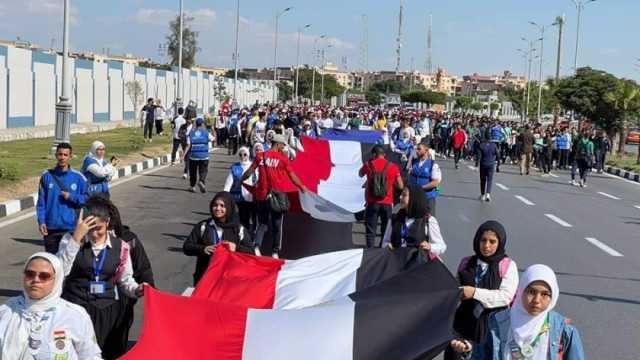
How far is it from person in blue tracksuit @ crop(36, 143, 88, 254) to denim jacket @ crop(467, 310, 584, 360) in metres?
5.38

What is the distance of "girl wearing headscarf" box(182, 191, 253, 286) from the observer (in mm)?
7305

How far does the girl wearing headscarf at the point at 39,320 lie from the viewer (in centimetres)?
431

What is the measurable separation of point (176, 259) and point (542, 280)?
26.9ft

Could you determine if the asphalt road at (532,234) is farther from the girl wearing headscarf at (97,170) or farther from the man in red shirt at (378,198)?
the girl wearing headscarf at (97,170)

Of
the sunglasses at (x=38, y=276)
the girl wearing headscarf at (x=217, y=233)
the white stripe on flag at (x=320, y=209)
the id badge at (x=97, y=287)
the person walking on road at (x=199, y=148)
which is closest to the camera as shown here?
the sunglasses at (x=38, y=276)

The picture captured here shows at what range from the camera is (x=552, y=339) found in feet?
14.6

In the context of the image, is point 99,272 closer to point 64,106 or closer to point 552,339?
point 552,339

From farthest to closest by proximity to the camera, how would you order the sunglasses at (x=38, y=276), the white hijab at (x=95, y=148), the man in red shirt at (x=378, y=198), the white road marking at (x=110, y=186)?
the white road marking at (x=110, y=186) → the man in red shirt at (x=378, y=198) → the white hijab at (x=95, y=148) → the sunglasses at (x=38, y=276)

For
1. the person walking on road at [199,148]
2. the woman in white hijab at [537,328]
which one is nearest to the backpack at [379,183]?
the person walking on road at [199,148]

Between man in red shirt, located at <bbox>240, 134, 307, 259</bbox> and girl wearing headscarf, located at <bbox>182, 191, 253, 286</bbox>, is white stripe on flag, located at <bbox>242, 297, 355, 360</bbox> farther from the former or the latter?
man in red shirt, located at <bbox>240, 134, 307, 259</bbox>

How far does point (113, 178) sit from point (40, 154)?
730 cm

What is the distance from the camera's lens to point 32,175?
20.8m

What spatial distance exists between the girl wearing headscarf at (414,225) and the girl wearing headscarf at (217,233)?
1256mm

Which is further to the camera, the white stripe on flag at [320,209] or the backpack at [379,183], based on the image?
the white stripe on flag at [320,209]
